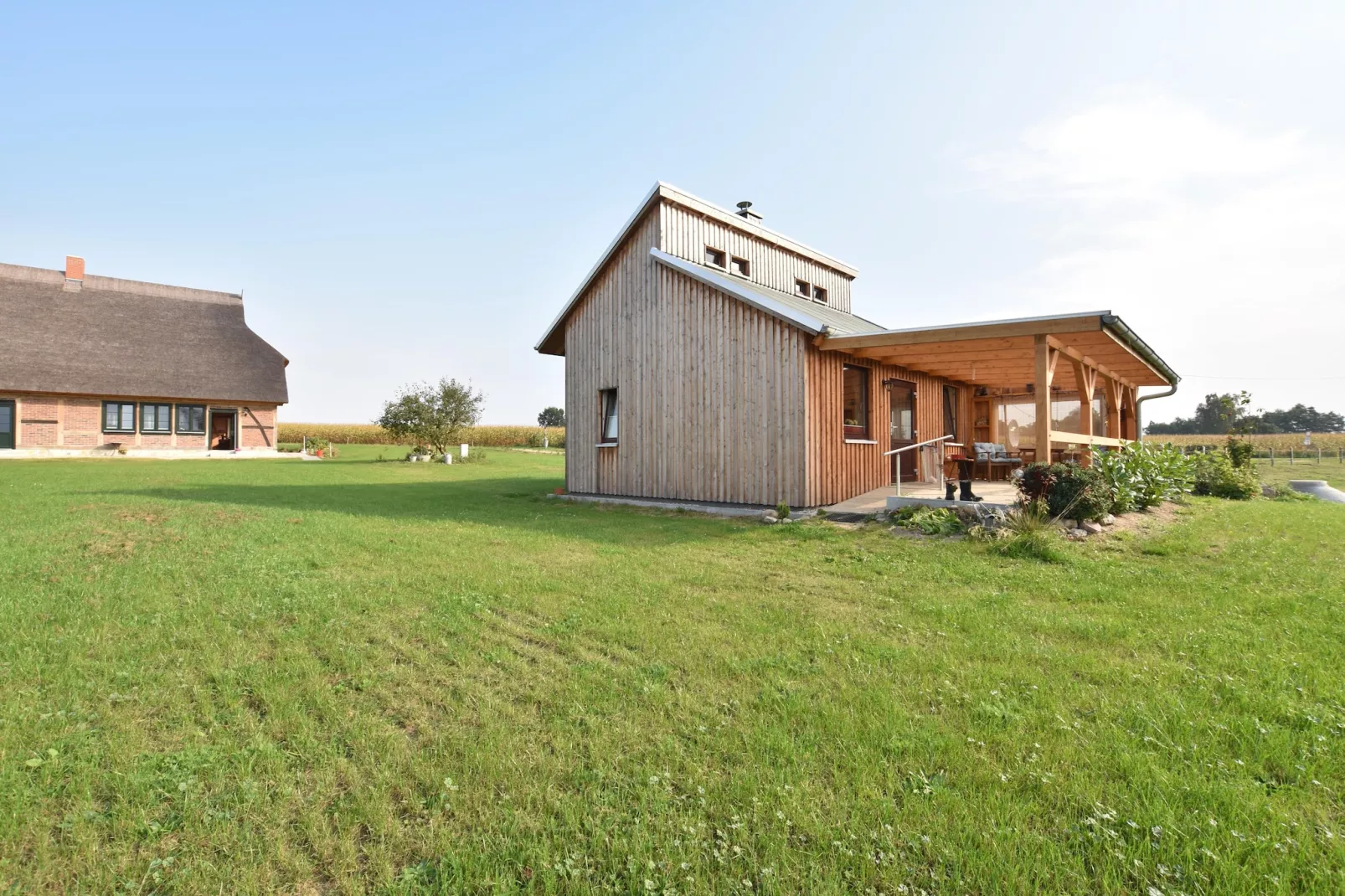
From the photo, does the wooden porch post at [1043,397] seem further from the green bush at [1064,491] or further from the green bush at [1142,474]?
the green bush at [1142,474]

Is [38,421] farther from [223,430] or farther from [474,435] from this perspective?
[474,435]

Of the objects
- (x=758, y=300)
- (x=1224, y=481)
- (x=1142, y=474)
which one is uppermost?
(x=758, y=300)

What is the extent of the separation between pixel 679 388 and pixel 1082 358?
7785 mm

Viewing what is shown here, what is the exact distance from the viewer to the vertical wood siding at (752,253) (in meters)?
14.3

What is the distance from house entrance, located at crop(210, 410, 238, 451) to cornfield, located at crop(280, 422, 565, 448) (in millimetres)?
17232

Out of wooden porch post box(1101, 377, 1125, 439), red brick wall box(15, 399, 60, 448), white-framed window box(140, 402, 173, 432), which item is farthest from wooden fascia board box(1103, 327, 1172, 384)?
red brick wall box(15, 399, 60, 448)

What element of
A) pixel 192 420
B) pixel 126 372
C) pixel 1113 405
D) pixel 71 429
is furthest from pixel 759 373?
pixel 71 429

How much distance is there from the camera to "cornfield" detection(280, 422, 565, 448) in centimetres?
5222

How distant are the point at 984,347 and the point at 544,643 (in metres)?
9.82

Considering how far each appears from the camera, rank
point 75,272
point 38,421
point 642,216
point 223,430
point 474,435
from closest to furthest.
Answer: point 642,216 → point 38,421 → point 75,272 → point 223,430 → point 474,435

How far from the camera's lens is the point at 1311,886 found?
80.6 inches

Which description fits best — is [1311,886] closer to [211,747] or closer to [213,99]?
[211,747]

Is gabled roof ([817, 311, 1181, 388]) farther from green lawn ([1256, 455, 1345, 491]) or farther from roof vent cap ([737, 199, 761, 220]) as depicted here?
green lawn ([1256, 455, 1345, 491])

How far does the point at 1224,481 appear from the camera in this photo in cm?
1614
